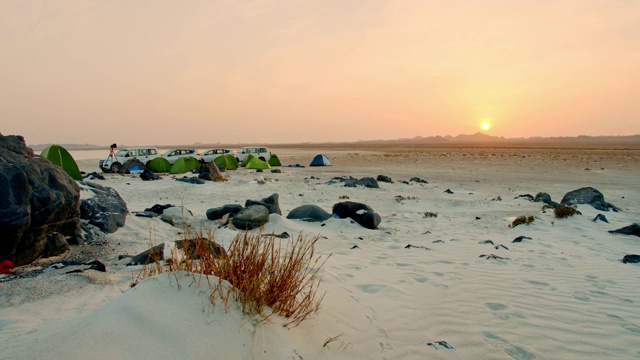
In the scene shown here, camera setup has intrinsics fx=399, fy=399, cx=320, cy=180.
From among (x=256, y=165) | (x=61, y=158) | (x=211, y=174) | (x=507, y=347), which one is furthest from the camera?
(x=256, y=165)

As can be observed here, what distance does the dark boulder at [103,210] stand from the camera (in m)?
7.41

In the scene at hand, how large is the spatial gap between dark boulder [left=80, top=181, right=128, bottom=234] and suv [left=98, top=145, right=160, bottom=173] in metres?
18.2

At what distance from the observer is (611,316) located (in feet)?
15.0

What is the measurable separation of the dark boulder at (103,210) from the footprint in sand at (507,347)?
6.61 meters

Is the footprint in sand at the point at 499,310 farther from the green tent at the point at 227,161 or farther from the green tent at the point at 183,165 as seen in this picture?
the green tent at the point at 227,161

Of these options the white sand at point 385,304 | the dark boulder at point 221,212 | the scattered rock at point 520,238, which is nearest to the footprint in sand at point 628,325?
the white sand at point 385,304

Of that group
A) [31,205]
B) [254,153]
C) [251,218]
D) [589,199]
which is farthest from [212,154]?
[31,205]

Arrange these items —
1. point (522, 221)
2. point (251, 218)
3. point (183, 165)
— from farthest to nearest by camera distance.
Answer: point (183, 165)
point (522, 221)
point (251, 218)

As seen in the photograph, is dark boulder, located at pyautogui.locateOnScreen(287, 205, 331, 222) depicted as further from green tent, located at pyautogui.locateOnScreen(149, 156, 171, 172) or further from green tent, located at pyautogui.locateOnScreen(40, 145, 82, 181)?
green tent, located at pyautogui.locateOnScreen(149, 156, 171, 172)

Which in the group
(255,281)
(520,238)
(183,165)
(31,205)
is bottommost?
(520,238)

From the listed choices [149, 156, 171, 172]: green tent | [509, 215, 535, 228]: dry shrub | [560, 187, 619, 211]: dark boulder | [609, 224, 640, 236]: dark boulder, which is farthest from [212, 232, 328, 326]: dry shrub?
[149, 156, 171, 172]: green tent

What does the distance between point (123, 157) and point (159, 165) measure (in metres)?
2.58

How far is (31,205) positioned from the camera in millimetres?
5570

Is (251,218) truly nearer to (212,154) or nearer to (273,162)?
(212,154)
